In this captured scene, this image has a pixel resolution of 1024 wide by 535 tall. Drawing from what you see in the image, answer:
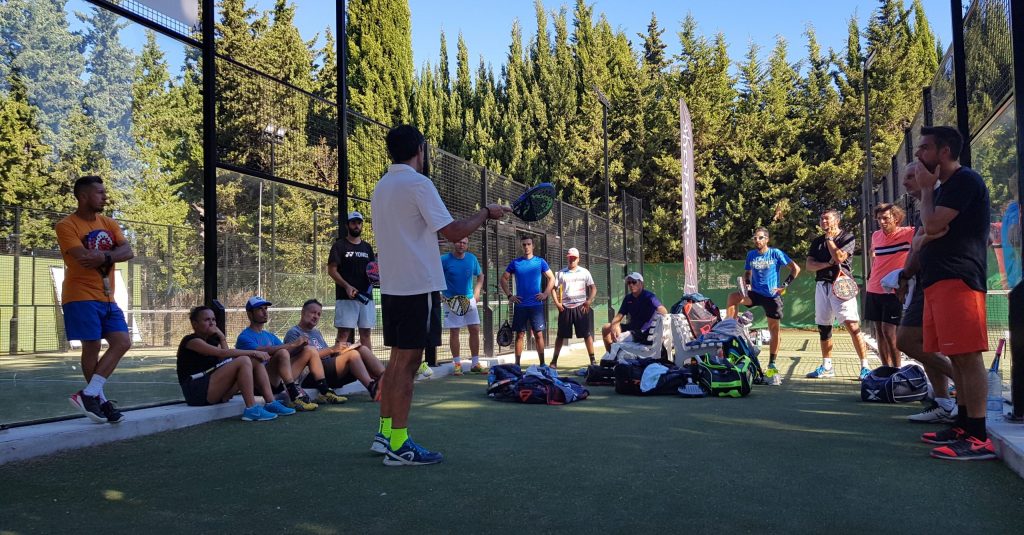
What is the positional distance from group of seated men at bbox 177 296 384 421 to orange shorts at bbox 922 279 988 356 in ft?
14.6

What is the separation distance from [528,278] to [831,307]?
142 inches

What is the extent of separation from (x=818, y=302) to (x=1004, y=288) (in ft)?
8.74

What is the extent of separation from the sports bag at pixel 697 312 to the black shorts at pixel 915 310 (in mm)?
4124

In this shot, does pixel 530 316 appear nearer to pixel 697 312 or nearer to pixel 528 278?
pixel 528 278

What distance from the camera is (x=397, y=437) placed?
3.95 m

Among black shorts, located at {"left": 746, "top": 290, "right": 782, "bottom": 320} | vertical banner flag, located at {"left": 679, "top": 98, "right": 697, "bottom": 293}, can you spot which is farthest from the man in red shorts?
vertical banner flag, located at {"left": 679, "top": 98, "right": 697, "bottom": 293}

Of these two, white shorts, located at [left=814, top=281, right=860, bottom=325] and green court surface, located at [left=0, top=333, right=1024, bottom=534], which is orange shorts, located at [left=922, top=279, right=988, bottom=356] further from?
white shorts, located at [left=814, top=281, right=860, bottom=325]

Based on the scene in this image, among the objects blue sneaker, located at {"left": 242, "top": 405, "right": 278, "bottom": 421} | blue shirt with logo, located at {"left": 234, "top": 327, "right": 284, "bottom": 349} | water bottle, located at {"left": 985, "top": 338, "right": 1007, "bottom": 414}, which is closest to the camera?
water bottle, located at {"left": 985, "top": 338, "right": 1007, "bottom": 414}

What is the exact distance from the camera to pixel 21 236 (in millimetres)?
13867

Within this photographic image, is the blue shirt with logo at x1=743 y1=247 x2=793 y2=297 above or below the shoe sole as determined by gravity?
above

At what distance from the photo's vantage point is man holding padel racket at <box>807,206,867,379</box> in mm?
8492

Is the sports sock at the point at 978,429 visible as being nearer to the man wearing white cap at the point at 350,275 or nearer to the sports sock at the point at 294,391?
the sports sock at the point at 294,391

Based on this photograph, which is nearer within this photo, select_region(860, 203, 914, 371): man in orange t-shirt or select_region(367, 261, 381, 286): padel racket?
select_region(860, 203, 914, 371): man in orange t-shirt

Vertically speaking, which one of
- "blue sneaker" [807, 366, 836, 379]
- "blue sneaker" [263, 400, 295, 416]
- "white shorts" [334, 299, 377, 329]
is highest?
"white shorts" [334, 299, 377, 329]
